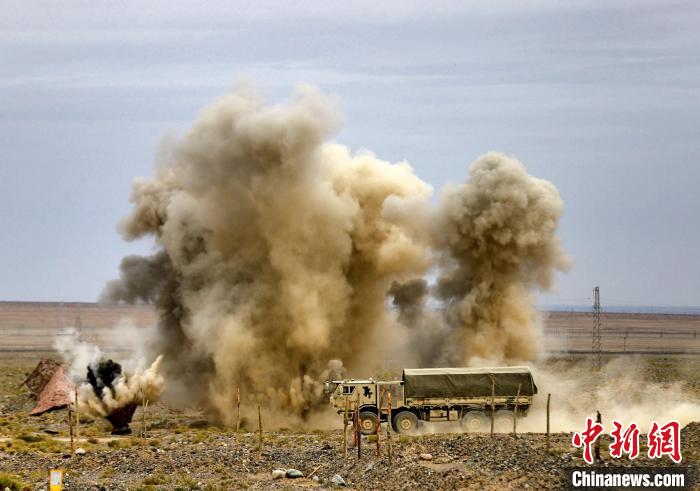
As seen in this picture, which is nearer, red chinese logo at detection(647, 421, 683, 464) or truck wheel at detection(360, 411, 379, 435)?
red chinese logo at detection(647, 421, 683, 464)

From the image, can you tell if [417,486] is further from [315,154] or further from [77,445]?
[315,154]

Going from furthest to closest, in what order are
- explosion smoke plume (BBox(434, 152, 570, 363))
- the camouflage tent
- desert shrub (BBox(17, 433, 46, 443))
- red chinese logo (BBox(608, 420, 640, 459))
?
the camouflage tent → explosion smoke plume (BBox(434, 152, 570, 363)) → desert shrub (BBox(17, 433, 46, 443)) → red chinese logo (BBox(608, 420, 640, 459))

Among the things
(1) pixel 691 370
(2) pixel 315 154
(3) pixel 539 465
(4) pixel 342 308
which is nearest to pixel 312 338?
(4) pixel 342 308

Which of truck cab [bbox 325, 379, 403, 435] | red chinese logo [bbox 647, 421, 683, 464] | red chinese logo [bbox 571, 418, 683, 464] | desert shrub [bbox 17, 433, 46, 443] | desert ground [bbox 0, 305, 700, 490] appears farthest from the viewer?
desert shrub [bbox 17, 433, 46, 443]

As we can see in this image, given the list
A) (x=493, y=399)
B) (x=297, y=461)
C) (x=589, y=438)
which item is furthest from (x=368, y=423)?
(x=589, y=438)

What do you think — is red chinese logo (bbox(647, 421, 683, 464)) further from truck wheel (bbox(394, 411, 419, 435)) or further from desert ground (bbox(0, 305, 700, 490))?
truck wheel (bbox(394, 411, 419, 435))

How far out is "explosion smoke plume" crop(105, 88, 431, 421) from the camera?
63.4m

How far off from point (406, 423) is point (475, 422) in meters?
3.15

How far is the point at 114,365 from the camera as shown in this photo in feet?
208

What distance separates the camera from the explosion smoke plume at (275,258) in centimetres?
6344

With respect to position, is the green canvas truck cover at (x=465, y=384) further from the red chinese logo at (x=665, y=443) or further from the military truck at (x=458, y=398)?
the red chinese logo at (x=665, y=443)

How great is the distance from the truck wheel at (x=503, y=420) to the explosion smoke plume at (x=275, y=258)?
12.6 metres

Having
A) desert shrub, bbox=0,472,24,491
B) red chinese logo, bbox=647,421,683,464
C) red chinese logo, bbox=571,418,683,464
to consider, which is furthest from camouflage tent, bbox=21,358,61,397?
red chinese logo, bbox=647,421,683,464

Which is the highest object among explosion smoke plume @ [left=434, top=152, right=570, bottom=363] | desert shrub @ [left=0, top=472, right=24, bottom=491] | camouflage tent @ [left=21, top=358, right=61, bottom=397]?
explosion smoke plume @ [left=434, top=152, right=570, bottom=363]
